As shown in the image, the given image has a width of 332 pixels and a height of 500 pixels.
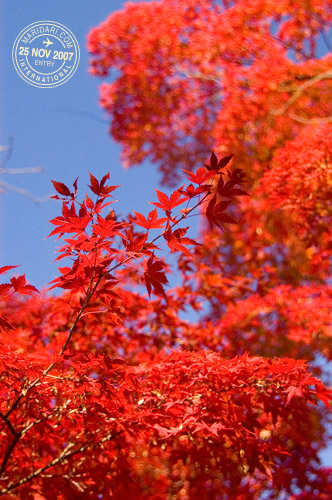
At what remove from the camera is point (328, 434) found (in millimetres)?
5836

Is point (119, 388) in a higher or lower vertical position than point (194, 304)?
lower

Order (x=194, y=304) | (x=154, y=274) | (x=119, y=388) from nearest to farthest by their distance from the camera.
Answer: (x=154, y=274), (x=119, y=388), (x=194, y=304)

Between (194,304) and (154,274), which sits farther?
(194,304)

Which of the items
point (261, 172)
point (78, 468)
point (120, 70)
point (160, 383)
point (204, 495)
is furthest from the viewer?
point (120, 70)

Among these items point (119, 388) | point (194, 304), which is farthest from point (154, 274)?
point (194, 304)

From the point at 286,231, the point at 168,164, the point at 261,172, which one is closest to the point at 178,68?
the point at 168,164

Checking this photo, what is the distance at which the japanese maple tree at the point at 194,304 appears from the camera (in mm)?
1890

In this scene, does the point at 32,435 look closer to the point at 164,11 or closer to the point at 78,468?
the point at 78,468

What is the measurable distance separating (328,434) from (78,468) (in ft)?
14.1

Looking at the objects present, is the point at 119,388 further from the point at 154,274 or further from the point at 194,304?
the point at 194,304

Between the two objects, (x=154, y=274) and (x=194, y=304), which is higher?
(x=194, y=304)

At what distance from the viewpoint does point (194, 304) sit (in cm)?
448

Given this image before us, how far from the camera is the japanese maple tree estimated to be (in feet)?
6.20

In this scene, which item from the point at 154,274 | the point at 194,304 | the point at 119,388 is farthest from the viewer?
the point at 194,304
